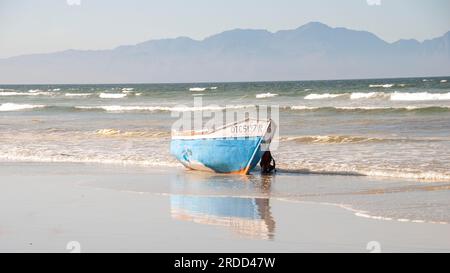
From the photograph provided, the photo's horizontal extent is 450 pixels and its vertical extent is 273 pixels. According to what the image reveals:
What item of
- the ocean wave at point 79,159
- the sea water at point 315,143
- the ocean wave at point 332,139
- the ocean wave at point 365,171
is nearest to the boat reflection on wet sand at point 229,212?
the ocean wave at point 365,171

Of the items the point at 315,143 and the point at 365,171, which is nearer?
the point at 365,171

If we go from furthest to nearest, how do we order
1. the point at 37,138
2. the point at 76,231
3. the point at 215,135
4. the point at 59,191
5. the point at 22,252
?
the point at 37,138, the point at 215,135, the point at 59,191, the point at 76,231, the point at 22,252

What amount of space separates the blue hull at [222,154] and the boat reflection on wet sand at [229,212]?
2240 millimetres

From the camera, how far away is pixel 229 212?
9945mm

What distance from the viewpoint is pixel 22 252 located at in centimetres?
776

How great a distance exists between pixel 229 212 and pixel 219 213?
142mm

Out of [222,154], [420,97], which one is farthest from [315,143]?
[420,97]

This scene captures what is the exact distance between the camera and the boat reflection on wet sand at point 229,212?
8.88 meters

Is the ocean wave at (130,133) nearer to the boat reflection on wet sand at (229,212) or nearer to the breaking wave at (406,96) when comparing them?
the boat reflection on wet sand at (229,212)

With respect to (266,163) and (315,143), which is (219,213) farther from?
(315,143)
